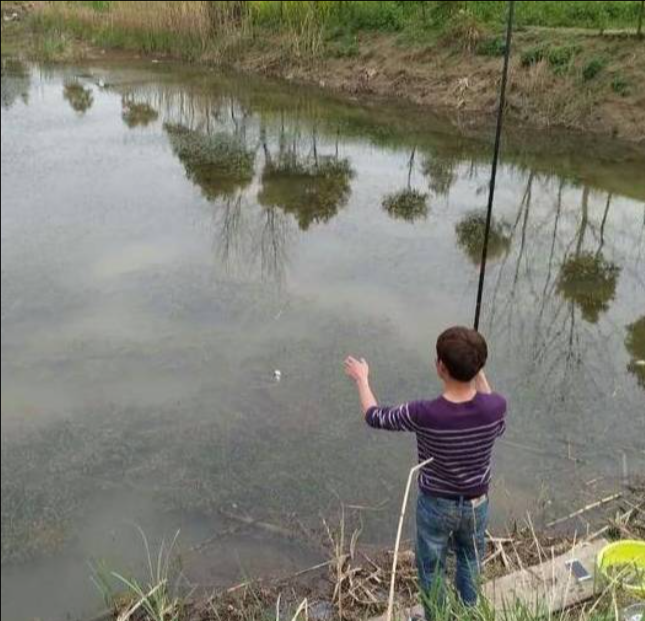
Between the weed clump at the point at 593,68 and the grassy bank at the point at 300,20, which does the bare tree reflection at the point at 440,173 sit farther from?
the grassy bank at the point at 300,20

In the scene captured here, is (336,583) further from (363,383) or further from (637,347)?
(637,347)

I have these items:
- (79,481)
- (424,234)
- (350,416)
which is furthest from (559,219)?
(79,481)

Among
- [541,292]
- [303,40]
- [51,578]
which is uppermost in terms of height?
[303,40]

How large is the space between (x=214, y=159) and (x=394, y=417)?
920cm

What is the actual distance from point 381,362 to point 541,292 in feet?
6.37

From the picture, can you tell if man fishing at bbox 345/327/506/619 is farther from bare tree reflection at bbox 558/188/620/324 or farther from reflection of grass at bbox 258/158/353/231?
reflection of grass at bbox 258/158/353/231

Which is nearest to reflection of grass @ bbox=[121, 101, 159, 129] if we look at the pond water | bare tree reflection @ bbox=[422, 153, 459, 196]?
the pond water

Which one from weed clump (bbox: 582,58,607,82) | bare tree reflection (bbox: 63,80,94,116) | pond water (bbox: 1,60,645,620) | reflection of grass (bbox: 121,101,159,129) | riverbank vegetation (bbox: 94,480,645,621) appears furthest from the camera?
bare tree reflection (bbox: 63,80,94,116)

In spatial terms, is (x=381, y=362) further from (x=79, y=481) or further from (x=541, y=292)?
(x=79, y=481)

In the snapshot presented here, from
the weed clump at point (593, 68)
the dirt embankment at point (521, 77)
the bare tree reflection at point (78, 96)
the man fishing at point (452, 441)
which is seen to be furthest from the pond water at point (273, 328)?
the bare tree reflection at point (78, 96)

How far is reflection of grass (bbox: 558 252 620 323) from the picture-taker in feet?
22.5

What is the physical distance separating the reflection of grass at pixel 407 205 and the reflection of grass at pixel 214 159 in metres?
1.94

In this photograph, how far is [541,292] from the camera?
7.15 m

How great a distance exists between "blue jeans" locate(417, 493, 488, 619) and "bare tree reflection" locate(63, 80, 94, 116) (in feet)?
42.6
